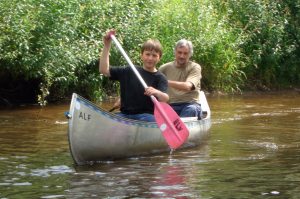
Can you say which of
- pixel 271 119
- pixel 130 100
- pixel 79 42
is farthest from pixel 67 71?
pixel 130 100

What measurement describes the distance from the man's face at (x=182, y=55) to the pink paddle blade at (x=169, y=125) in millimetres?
1339

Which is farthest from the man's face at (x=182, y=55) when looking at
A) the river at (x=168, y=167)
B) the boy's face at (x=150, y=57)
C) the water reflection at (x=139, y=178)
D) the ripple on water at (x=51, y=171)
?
the ripple on water at (x=51, y=171)

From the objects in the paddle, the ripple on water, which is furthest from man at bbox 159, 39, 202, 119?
the ripple on water

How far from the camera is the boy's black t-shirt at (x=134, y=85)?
29.5 ft

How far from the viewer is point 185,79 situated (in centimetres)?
1031

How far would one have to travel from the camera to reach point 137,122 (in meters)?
8.77

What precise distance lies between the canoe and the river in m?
0.12

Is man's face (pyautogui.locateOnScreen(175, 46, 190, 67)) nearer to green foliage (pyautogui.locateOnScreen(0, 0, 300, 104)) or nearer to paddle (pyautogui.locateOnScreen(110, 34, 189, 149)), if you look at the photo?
paddle (pyautogui.locateOnScreen(110, 34, 189, 149))

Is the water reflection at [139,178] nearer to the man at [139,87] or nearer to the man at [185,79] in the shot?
the man at [139,87]

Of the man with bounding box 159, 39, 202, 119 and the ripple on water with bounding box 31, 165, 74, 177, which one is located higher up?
the man with bounding box 159, 39, 202, 119

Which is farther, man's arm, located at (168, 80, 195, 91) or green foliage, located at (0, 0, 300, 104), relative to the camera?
green foliage, located at (0, 0, 300, 104)

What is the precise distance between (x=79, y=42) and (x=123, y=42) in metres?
0.96

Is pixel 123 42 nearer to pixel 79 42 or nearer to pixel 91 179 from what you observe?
pixel 79 42

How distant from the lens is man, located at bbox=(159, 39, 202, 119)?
33.2ft
